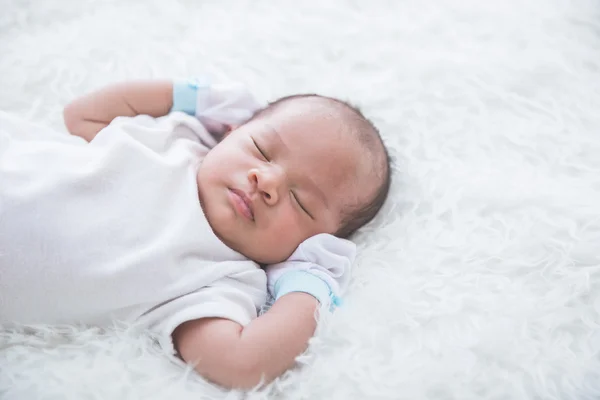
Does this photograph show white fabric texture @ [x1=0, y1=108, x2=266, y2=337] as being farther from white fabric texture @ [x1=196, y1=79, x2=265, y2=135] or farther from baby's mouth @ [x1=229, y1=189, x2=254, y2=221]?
white fabric texture @ [x1=196, y1=79, x2=265, y2=135]

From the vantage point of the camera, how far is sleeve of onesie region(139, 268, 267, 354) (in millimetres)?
836

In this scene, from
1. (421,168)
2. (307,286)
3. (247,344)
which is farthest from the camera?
(421,168)

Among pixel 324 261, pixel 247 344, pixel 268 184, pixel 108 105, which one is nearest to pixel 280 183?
pixel 268 184

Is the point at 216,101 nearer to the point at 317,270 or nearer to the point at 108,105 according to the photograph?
the point at 108,105

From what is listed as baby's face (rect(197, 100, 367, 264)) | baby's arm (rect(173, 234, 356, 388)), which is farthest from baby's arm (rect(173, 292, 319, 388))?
baby's face (rect(197, 100, 367, 264))

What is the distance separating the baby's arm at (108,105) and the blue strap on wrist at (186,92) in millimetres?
24

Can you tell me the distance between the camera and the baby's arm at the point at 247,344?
79cm

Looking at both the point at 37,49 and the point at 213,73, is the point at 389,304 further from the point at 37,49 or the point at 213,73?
the point at 37,49

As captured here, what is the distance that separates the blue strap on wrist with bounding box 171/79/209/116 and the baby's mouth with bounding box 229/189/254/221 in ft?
0.87

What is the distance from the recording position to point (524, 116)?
1125 millimetres

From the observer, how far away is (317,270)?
93 cm

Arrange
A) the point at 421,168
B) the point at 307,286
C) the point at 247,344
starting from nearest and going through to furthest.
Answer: the point at 247,344
the point at 307,286
the point at 421,168

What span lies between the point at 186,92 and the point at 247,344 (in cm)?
51

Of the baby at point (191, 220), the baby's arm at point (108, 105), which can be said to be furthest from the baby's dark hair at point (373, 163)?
the baby's arm at point (108, 105)
